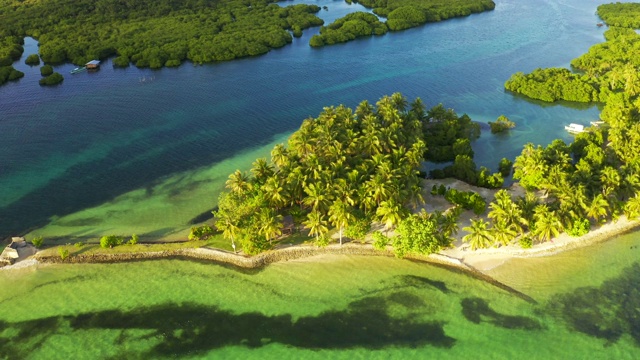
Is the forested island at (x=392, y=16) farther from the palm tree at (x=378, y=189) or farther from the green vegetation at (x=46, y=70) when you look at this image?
the palm tree at (x=378, y=189)

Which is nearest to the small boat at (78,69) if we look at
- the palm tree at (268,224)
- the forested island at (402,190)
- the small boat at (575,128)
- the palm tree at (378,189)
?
the forested island at (402,190)

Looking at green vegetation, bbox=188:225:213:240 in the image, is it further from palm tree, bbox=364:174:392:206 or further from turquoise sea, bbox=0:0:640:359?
palm tree, bbox=364:174:392:206

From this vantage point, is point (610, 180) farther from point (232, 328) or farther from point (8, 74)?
point (8, 74)

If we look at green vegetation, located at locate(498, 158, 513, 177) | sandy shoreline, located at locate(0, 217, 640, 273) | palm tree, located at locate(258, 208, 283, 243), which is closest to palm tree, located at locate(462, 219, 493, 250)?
sandy shoreline, located at locate(0, 217, 640, 273)

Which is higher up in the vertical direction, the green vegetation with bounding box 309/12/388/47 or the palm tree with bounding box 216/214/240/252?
the green vegetation with bounding box 309/12/388/47

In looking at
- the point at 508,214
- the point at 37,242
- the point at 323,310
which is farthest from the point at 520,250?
the point at 37,242

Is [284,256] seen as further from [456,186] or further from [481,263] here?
[456,186]

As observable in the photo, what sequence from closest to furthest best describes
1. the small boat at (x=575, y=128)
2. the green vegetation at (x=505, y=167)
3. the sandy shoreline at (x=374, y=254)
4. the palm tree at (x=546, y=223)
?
the palm tree at (x=546, y=223), the sandy shoreline at (x=374, y=254), the green vegetation at (x=505, y=167), the small boat at (x=575, y=128)
